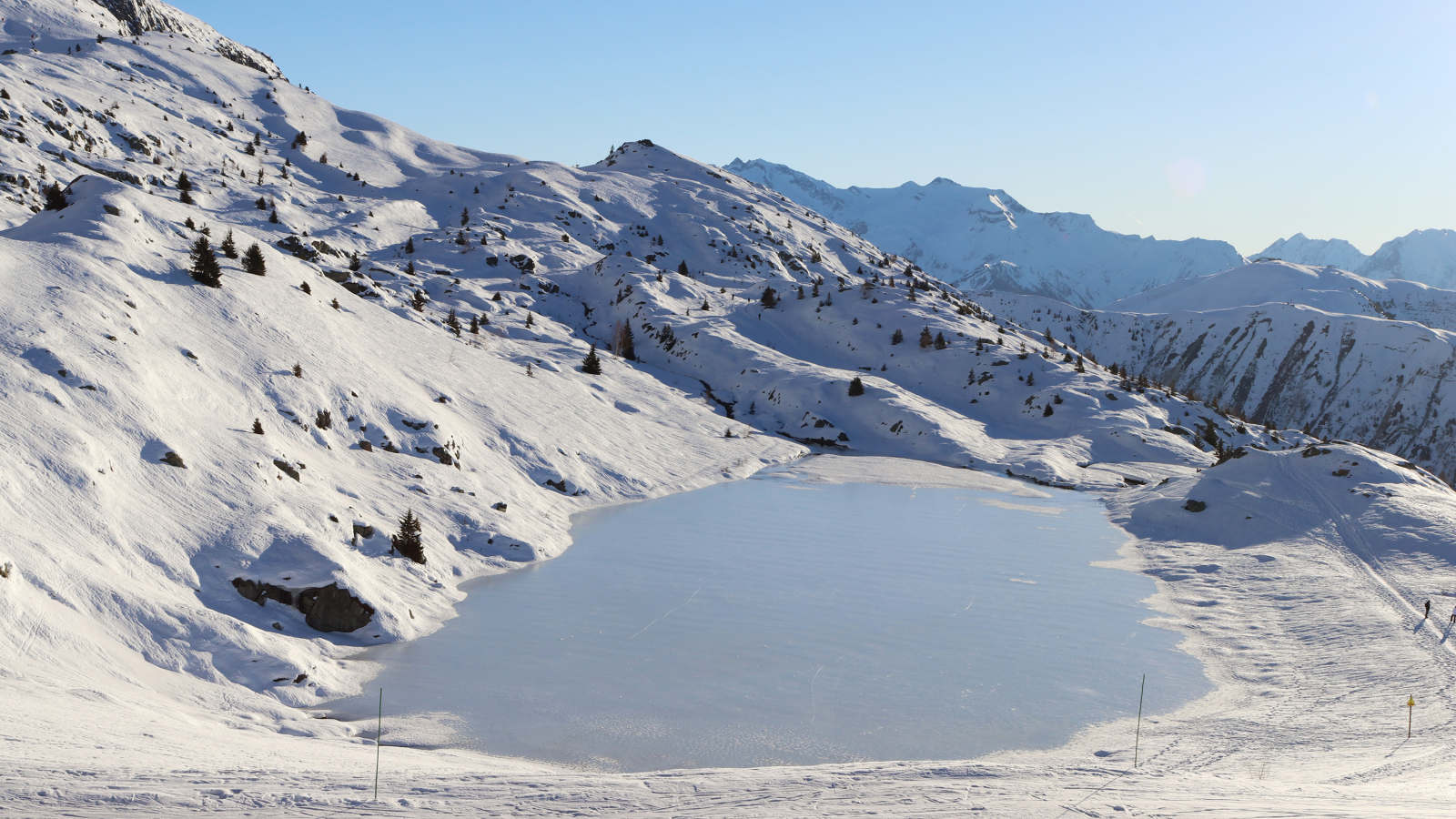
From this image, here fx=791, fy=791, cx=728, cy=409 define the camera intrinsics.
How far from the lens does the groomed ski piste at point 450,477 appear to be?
924 centimetres

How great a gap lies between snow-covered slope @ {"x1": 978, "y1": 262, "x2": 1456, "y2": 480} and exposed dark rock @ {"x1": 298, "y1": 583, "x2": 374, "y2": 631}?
68.1 m

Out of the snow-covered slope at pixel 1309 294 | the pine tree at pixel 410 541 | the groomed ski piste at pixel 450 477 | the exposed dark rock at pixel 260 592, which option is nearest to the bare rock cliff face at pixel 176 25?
the groomed ski piste at pixel 450 477

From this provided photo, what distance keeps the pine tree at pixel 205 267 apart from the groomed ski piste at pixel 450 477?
41 centimetres

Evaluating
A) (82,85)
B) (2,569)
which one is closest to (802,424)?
(2,569)

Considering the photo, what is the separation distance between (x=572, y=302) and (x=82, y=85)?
32065mm

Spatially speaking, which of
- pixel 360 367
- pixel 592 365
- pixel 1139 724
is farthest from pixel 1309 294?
pixel 360 367

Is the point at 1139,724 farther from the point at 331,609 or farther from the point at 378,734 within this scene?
the point at 331,609

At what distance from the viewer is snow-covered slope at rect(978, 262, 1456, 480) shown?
8394 centimetres

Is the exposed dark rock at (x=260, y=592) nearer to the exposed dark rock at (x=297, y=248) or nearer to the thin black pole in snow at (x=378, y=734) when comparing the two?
the thin black pole in snow at (x=378, y=734)

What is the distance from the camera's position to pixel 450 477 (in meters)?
22.2

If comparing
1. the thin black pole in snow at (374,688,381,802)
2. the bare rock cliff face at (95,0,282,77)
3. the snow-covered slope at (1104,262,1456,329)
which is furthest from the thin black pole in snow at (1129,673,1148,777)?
the snow-covered slope at (1104,262,1456,329)

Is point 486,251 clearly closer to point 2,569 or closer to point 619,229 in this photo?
point 619,229

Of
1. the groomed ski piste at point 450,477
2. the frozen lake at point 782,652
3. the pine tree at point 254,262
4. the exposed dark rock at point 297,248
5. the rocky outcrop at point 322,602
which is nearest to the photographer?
the groomed ski piste at point 450,477

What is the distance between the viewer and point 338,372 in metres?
23.8
